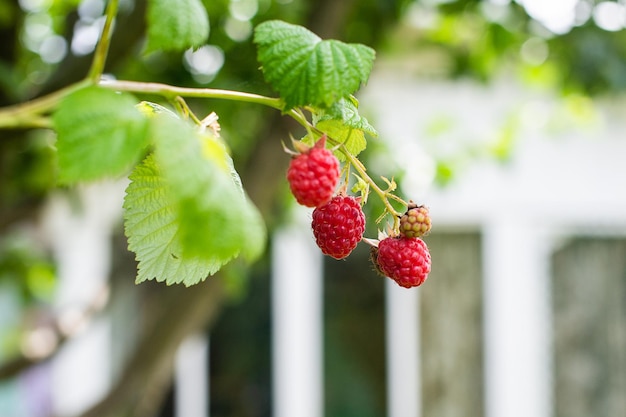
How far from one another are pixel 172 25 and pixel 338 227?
277 millimetres

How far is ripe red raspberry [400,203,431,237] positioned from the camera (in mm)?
766

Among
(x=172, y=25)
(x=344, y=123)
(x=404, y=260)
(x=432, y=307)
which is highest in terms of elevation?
(x=172, y=25)

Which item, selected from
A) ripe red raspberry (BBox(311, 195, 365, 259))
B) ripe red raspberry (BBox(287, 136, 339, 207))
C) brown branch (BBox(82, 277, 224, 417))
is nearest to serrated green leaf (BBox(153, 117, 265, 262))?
ripe red raspberry (BBox(287, 136, 339, 207))

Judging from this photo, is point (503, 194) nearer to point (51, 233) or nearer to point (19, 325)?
point (51, 233)

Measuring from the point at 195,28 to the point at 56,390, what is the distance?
4768 mm

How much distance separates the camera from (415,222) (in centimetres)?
77

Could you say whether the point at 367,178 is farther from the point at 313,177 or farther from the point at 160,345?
the point at 160,345

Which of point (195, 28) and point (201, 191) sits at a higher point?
point (195, 28)

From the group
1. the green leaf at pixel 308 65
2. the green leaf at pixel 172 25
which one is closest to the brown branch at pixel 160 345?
the green leaf at pixel 172 25

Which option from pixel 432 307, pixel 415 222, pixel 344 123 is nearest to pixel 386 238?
pixel 415 222

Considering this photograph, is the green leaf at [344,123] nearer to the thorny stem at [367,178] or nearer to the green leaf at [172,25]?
the thorny stem at [367,178]

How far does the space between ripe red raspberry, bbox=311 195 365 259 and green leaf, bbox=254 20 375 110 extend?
131 mm

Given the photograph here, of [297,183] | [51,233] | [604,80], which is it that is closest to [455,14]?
[604,80]

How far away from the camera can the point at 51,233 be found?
5.20 metres
